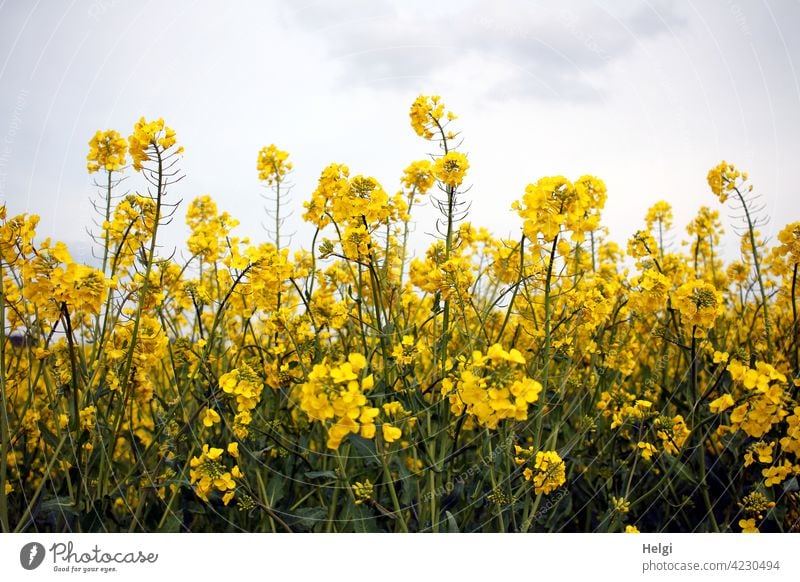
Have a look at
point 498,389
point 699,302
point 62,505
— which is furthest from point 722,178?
point 62,505

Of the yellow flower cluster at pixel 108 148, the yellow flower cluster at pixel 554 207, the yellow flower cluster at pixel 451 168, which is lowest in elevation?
the yellow flower cluster at pixel 554 207

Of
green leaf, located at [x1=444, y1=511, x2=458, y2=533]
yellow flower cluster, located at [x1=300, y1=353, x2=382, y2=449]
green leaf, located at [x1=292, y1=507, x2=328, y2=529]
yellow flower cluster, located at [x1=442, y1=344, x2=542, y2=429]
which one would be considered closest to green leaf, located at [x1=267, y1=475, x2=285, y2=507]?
green leaf, located at [x1=292, y1=507, x2=328, y2=529]

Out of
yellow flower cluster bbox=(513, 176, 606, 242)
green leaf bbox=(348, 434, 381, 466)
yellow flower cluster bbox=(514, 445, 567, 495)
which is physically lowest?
yellow flower cluster bbox=(514, 445, 567, 495)

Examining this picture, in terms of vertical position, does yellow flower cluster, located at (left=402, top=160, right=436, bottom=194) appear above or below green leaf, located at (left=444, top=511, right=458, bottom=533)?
above

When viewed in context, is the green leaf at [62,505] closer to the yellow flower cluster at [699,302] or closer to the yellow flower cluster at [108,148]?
the yellow flower cluster at [108,148]

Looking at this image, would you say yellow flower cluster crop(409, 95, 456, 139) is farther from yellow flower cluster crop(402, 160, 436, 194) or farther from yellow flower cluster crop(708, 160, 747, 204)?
yellow flower cluster crop(708, 160, 747, 204)

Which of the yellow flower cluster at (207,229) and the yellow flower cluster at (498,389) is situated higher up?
the yellow flower cluster at (207,229)
